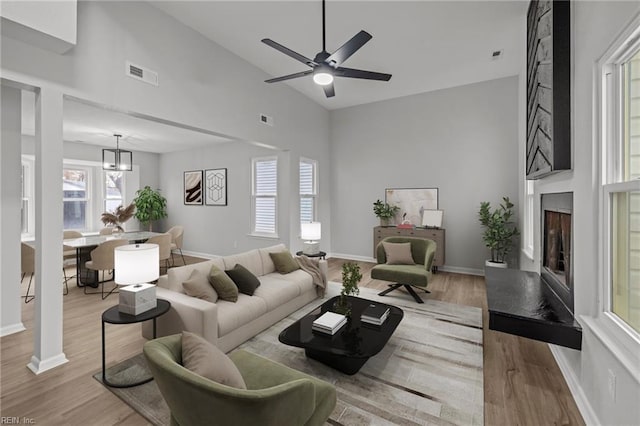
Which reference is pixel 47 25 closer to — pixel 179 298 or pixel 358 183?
pixel 179 298

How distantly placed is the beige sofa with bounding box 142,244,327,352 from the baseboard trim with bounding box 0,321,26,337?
1.50m

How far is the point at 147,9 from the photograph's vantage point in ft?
10.5

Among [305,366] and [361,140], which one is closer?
[305,366]

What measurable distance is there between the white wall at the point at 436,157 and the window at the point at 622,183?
12.4 ft

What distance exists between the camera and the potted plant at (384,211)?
238 inches

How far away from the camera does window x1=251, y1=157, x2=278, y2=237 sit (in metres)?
6.06

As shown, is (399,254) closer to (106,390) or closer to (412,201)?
(412,201)

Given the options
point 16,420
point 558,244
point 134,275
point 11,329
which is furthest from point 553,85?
point 11,329

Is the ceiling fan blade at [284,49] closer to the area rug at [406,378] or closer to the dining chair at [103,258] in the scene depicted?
the area rug at [406,378]

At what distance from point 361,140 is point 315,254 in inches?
125

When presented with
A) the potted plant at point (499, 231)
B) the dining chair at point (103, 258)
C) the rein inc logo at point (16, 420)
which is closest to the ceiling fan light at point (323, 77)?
the rein inc logo at point (16, 420)

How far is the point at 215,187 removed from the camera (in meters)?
7.15

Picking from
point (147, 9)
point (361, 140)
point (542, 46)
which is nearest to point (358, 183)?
point (361, 140)

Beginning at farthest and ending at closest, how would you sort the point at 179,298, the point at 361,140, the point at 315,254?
the point at 361,140, the point at 315,254, the point at 179,298
